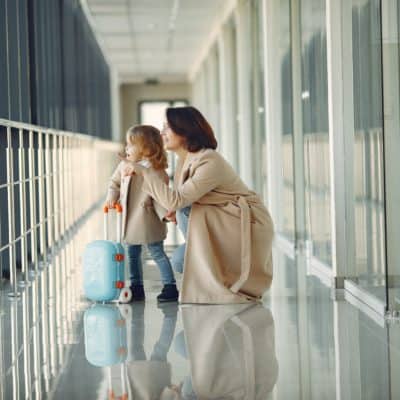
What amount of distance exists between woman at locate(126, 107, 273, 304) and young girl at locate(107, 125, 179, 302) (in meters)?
0.14

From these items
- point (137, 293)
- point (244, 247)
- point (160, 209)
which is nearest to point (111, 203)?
point (160, 209)

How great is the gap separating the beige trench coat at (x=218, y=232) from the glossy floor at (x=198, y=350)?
14 cm

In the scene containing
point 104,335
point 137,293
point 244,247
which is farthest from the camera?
point 137,293

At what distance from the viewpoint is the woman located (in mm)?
5461

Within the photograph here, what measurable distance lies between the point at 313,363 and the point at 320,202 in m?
2.96

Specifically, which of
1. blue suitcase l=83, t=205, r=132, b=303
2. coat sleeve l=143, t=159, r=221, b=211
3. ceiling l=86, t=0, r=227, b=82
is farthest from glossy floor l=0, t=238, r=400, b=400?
ceiling l=86, t=0, r=227, b=82

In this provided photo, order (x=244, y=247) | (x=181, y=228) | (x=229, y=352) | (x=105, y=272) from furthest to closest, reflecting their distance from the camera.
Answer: (x=181, y=228) → (x=105, y=272) → (x=244, y=247) → (x=229, y=352)

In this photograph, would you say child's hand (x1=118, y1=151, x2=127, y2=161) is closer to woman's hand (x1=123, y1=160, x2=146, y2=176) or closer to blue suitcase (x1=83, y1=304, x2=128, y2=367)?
woman's hand (x1=123, y1=160, x2=146, y2=176)

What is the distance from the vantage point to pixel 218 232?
5.55 metres

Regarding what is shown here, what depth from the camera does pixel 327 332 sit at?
4.66 metres

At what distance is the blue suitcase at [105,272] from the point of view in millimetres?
5641

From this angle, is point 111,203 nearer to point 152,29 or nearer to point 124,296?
point 124,296

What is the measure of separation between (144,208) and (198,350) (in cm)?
173

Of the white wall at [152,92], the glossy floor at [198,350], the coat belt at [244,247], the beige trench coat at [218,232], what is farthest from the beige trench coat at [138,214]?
the white wall at [152,92]
